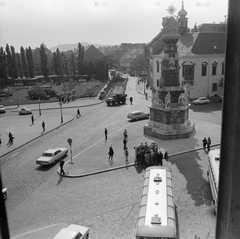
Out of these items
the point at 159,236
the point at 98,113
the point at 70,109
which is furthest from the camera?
the point at 70,109

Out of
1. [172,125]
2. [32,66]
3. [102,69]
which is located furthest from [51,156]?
[32,66]

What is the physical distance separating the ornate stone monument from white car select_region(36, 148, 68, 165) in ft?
26.0

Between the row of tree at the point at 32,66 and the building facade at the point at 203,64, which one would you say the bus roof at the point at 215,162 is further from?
the row of tree at the point at 32,66

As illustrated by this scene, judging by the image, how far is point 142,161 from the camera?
17672 millimetres

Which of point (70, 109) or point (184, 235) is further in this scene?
point (70, 109)

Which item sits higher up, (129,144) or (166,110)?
(166,110)

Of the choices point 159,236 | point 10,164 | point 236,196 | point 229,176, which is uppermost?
point 229,176

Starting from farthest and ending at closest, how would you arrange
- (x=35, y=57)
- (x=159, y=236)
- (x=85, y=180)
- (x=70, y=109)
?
(x=35, y=57) < (x=70, y=109) < (x=85, y=180) < (x=159, y=236)

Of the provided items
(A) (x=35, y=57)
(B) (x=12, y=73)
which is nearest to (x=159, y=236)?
(B) (x=12, y=73)

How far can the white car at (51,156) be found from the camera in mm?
17844

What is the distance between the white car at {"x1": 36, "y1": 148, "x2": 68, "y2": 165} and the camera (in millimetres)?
17844

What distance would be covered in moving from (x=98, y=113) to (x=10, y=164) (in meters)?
16.8

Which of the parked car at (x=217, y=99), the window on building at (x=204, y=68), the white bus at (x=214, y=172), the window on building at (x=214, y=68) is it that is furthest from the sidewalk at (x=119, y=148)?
the window on building at (x=214, y=68)

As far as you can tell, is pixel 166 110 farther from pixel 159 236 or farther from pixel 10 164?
pixel 159 236
